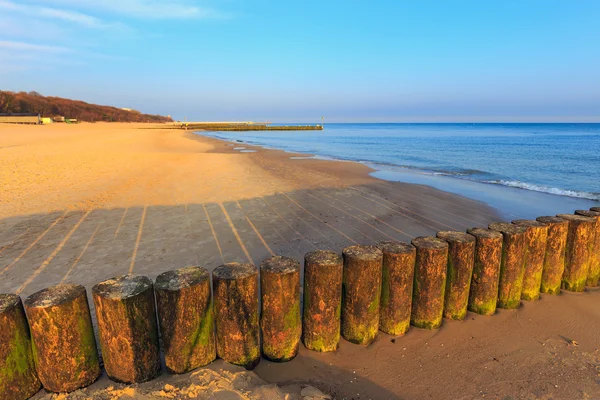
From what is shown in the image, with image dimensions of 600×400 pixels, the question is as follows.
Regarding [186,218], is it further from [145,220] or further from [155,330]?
[155,330]

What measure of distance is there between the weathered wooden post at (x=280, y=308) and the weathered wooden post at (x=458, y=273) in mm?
1718

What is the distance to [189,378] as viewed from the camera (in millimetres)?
2707

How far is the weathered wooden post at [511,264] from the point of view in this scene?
12.2 feet

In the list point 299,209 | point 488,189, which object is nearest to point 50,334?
point 299,209

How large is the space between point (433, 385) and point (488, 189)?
12.6 m

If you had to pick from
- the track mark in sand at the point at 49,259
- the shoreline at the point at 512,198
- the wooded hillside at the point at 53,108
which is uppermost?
the wooded hillside at the point at 53,108

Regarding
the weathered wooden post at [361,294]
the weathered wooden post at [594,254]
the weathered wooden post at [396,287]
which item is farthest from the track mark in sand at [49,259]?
the weathered wooden post at [594,254]

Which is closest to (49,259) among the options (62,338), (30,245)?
(30,245)

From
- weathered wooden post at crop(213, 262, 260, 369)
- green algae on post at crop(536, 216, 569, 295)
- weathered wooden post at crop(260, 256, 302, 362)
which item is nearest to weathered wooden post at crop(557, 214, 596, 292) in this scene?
green algae on post at crop(536, 216, 569, 295)

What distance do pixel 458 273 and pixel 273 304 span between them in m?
2.05

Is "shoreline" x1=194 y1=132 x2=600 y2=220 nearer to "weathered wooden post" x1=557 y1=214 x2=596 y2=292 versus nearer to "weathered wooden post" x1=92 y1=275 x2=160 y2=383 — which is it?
"weathered wooden post" x1=557 y1=214 x2=596 y2=292

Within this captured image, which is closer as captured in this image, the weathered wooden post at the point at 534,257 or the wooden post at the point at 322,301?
the wooden post at the point at 322,301

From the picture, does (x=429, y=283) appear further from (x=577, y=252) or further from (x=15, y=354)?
(x=15, y=354)

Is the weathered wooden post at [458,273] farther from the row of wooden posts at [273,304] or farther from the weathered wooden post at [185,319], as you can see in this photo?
the weathered wooden post at [185,319]
